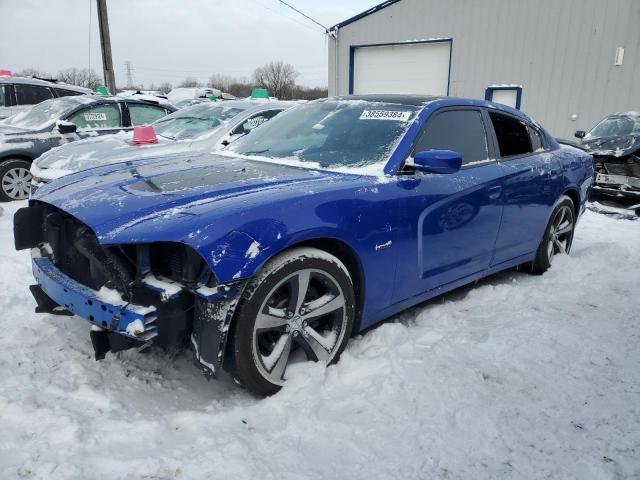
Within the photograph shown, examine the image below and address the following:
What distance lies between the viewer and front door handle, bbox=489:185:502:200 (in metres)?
3.45

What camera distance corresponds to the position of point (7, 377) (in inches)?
98.3

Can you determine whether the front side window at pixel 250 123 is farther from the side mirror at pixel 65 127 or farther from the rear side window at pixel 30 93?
the rear side window at pixel 30 93

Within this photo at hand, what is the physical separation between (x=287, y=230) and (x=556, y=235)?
3252 mm

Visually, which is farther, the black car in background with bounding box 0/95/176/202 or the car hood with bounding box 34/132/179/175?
the black car in background with bounding box 0/95/176/202

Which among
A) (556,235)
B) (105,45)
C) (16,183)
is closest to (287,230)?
(556,235)

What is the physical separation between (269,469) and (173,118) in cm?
586

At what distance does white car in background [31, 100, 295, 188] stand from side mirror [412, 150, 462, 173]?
2.62m

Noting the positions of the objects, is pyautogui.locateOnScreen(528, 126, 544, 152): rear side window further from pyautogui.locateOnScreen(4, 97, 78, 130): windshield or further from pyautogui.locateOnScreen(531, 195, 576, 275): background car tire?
pyautogui.locateOnScreen(4, 97, 78, 130): windshield

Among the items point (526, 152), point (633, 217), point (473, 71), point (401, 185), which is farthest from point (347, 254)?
point (473, 71)

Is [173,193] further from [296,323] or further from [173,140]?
[173,140]

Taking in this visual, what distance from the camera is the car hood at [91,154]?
5.30m

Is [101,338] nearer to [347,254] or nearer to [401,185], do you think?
[347,254]

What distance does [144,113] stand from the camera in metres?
8.00

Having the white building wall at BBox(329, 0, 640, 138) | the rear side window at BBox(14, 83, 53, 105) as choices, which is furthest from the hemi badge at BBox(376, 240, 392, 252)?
the white building wall at BBox(329, 0, 640, 138)
